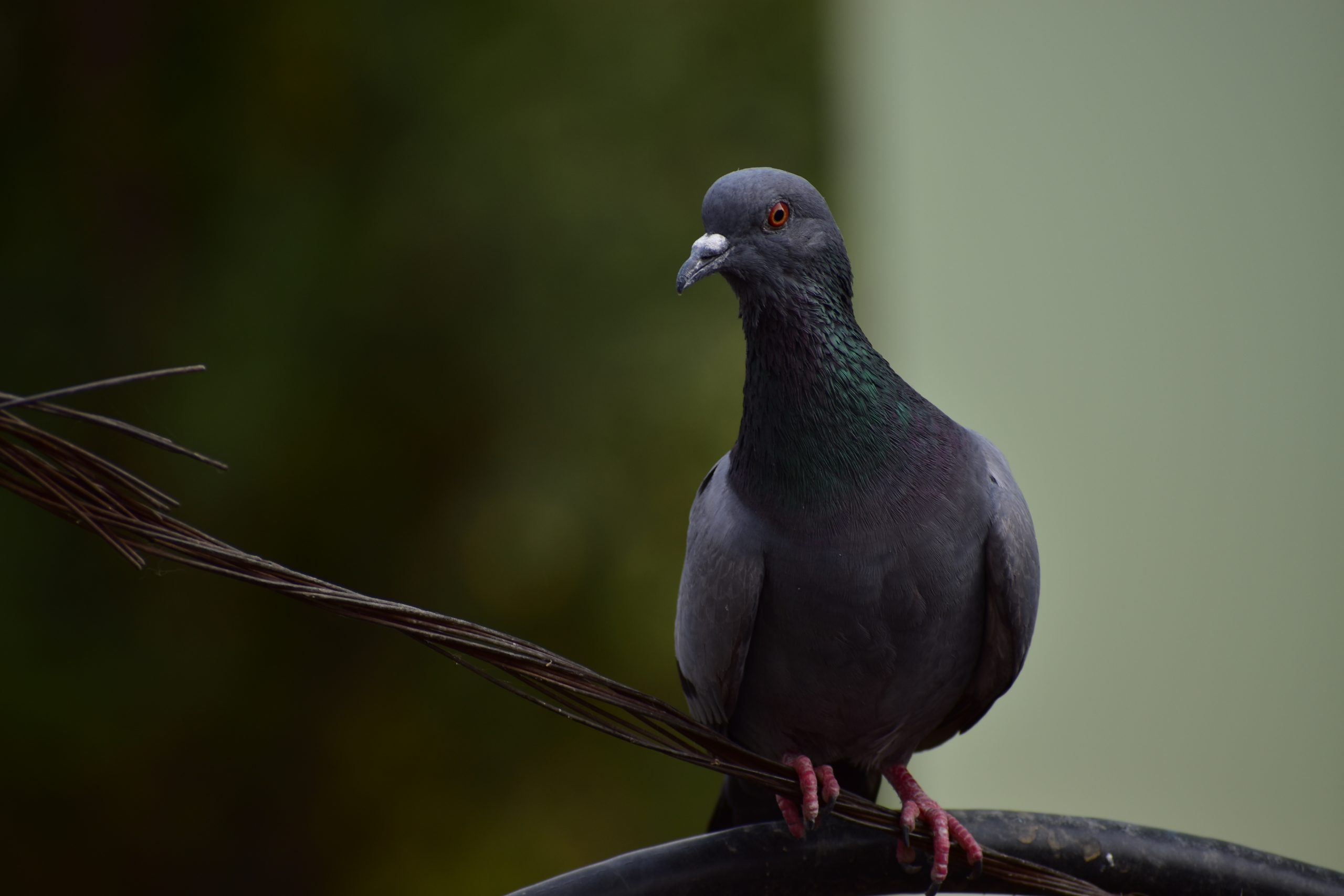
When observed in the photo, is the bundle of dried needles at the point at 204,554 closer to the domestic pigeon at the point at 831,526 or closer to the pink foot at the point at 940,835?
the domestic pigeon at the point at 831,526

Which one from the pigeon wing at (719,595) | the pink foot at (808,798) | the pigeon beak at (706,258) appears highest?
the pigeon beak at (706,258)

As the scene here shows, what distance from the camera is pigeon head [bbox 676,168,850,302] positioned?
5.98 ft

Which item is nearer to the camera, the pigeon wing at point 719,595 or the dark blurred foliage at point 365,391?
the pigeon wing at point 719,595

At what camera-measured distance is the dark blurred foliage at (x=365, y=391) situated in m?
3.51

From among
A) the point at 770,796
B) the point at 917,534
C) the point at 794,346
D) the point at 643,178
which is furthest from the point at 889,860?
the point at 643,178

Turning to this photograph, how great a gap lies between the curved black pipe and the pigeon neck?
565 mm

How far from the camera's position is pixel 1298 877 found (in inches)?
72.0

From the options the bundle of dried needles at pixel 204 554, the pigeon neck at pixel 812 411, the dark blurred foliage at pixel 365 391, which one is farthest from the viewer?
the dark blurred foliage at pixel 365 391

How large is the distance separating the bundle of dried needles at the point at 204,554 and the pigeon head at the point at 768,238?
724 mm

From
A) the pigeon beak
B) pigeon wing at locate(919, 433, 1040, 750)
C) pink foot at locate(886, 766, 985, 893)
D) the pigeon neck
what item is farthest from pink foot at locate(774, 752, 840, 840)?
the pigeon beak

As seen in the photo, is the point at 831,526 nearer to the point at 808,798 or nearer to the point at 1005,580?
the point at 1005,580

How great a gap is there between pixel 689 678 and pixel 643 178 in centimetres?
229

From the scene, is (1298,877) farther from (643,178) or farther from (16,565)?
(16,565)

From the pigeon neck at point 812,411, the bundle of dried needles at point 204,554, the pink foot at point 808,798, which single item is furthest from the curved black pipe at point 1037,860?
the pigeon neck at point 812,411
